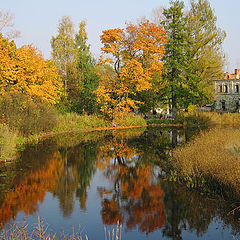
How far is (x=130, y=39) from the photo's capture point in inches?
1374

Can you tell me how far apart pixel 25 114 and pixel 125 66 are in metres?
14.5

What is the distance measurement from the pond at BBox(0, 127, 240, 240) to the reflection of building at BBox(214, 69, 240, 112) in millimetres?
44003

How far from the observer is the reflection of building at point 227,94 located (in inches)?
2244

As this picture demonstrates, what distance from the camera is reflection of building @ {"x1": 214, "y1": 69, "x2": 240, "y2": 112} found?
5700cm

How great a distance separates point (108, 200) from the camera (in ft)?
34.7

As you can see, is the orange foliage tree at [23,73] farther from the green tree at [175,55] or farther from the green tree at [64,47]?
the green tree at [175,55]

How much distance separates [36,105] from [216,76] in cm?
3558

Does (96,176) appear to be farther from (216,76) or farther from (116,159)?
(216,76)

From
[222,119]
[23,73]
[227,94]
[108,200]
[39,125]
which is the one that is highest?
[23,73]

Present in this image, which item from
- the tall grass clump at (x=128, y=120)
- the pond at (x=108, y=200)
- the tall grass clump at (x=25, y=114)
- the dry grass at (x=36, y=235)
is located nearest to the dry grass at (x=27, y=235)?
the dry grass at (x=36, y=235)


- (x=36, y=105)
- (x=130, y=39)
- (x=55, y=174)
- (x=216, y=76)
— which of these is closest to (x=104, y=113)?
(x=130, y=39)

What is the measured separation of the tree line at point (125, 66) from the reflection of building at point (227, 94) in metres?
11.3

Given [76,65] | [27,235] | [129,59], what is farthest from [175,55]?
[27,235]

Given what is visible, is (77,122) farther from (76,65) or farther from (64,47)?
(64,47)
